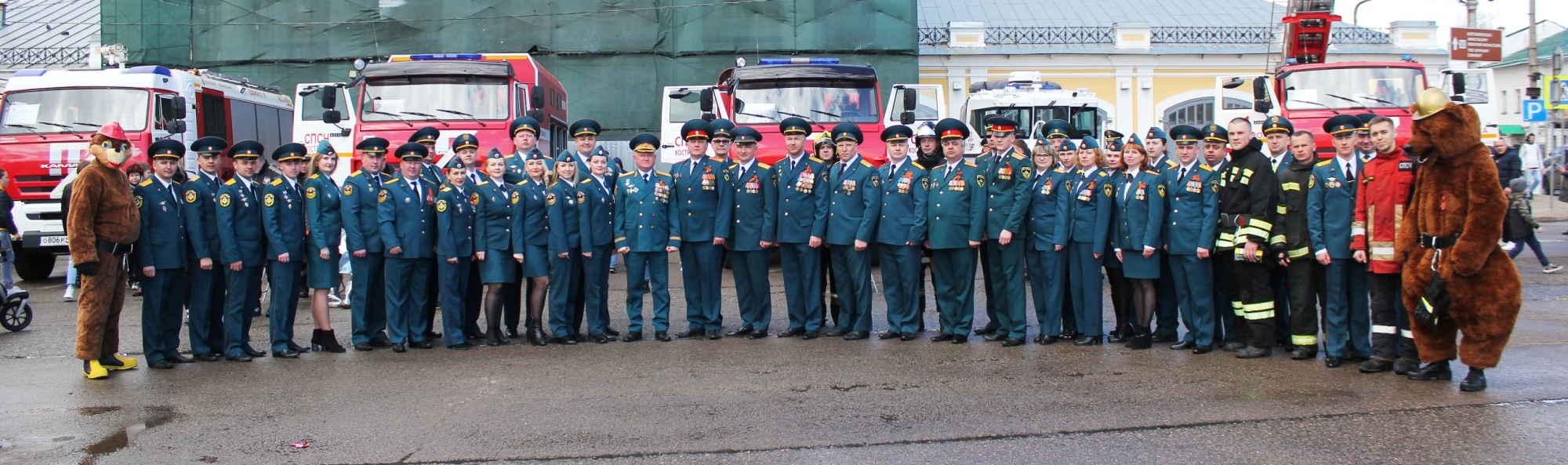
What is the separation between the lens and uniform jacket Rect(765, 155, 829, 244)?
30.7ft

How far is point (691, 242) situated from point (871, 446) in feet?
13.2

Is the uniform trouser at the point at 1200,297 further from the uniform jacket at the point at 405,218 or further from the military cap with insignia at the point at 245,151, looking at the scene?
the military cap with insignia at the point at 245,151

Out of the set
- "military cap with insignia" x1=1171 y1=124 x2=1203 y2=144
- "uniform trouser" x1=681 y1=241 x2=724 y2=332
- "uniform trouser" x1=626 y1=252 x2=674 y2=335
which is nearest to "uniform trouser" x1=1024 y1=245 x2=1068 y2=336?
"military cap with insignia" x1=1171 y1=124 x2=1203 y2=144

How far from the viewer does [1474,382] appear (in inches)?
262

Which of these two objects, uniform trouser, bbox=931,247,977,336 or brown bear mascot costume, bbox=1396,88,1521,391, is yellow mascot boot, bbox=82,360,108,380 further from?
brown bear mascot costume, bbox=1396,88,1521,391

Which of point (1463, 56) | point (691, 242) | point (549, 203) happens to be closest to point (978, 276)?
point (691, 242)

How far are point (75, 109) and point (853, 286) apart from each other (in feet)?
36.2

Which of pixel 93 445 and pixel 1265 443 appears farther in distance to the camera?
pixel 93 445

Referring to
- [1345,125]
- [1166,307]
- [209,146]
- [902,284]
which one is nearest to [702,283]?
[902,284]

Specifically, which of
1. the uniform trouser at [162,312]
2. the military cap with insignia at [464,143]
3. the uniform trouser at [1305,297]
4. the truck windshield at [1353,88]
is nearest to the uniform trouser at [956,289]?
the uniform trouser at [1305,297]

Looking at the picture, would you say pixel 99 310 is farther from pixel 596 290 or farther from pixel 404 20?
pixel 404 20

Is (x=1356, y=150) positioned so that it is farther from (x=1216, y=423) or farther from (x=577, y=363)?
(x=577, y=363)

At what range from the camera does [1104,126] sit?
20156 mm

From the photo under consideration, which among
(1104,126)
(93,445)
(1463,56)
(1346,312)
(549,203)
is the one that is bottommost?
(93,445)
